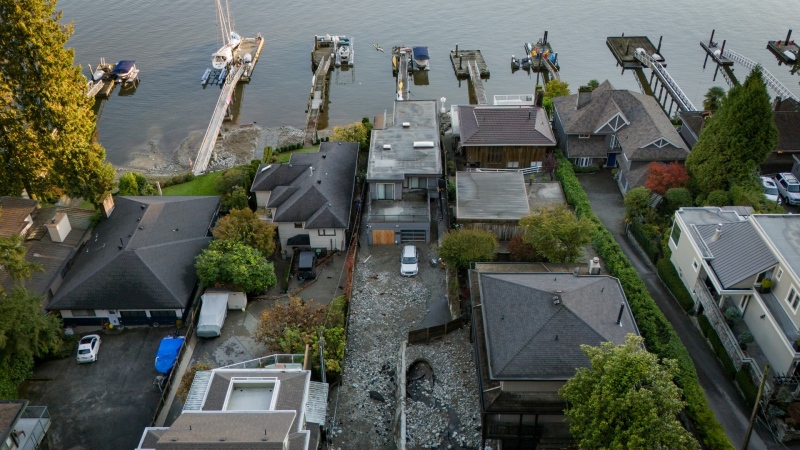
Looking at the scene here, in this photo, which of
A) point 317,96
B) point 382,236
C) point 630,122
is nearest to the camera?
point 382,236

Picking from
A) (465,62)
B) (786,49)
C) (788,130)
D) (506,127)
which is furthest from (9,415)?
(786,49)

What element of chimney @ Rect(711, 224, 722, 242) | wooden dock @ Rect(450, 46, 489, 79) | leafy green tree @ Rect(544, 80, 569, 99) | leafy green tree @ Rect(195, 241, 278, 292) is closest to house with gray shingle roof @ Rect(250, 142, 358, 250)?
leafy green tree @ Rect(195, 241, 278, 292)

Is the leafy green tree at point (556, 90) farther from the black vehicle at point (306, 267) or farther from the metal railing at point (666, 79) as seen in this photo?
the black vehicle at point (306, 267)

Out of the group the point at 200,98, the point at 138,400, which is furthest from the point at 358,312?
the point at 200,98

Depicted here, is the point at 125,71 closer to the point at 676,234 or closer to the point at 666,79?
the point at 666,79

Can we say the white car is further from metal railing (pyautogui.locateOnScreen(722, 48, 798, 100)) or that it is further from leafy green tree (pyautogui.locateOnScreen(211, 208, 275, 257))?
metal railing (pyautogui.locateOnScreen(722, 48, 798, 100))

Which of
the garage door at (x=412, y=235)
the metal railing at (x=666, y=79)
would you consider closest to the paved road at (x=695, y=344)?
the garage door at (x=412, y=235)
